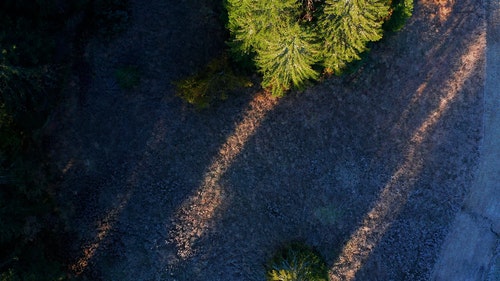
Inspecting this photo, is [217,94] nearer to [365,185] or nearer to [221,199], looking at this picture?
[221,199]

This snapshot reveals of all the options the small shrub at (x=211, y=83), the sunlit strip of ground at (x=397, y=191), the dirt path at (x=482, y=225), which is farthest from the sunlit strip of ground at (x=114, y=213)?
the dirt path at (x=482, y=225)

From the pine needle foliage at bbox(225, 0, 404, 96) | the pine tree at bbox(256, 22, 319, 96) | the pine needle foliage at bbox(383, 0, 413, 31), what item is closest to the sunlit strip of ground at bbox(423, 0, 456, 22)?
the pine needle foliage at bbox(383, 0, 413, 31)

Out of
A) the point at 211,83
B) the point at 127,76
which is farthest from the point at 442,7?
the point at 127,76

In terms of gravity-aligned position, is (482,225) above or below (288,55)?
below

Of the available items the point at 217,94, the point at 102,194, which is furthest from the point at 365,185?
the point at 102,194

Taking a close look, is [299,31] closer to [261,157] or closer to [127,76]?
[261,157]

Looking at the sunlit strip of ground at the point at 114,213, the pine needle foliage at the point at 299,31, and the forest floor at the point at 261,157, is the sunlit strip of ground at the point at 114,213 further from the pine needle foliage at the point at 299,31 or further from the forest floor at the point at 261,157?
the pine needle foliage at the point at 299,31
